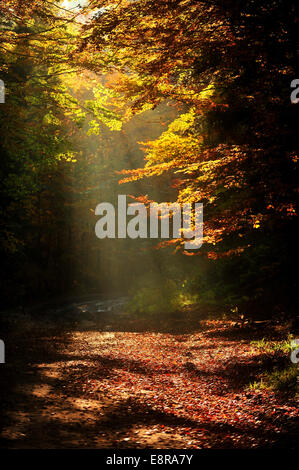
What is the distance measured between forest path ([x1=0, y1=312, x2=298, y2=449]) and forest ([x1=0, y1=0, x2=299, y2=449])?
3cm

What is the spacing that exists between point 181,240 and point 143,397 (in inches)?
210

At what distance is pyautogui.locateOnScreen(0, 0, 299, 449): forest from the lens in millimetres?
5430

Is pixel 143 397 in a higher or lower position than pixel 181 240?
lower

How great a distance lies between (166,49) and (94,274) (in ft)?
Answer: 80.9

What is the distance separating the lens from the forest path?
4617 mm

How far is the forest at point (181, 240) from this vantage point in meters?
5.43

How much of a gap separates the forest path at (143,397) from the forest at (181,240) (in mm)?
35

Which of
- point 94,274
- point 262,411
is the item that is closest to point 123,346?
point 262,411

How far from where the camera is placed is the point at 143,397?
6508 mm

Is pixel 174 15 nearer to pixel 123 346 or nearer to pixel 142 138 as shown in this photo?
pixel 123 346

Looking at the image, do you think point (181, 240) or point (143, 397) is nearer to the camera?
point (143, 397)

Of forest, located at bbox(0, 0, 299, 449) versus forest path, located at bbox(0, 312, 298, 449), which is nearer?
forest path, located at bbox(0, 312, 298, 449)

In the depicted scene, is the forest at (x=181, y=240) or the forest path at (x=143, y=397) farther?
the forest at (x=181, y=240)
